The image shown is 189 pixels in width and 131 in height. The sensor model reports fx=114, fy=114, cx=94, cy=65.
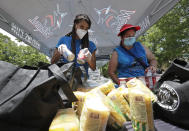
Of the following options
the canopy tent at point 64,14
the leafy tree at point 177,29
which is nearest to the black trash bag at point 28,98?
the canopy tent at point 64,14

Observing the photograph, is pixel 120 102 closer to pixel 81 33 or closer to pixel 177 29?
pixel 81 33

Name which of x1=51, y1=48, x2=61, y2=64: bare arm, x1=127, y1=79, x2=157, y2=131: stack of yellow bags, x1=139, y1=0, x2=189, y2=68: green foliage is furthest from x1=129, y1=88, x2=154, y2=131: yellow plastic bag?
x1=139, y1=0, x2=189, y2=68: green foliage

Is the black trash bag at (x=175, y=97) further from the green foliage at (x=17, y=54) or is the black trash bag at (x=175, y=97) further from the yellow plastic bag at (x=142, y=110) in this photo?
the green foliage at (x=17, y=54)

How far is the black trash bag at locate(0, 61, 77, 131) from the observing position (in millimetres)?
418

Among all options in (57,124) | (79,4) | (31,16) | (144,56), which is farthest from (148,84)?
(31,16)

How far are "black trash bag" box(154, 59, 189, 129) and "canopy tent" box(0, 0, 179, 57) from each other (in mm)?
1797

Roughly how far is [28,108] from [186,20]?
7863 millimetres

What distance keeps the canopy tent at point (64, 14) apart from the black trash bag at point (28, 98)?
2.04 m

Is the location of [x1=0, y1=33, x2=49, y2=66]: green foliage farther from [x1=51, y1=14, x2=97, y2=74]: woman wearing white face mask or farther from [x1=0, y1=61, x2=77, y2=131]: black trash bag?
[x1=0, y1=61, x2=77, y2=131]: black trash bag

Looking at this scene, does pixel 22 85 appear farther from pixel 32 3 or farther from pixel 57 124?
pixel 32 3

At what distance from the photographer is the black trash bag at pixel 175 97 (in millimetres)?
533

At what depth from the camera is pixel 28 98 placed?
43 centimetres

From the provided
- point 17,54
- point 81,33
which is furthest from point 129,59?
point 17,54

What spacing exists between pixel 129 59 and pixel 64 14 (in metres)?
1.85
